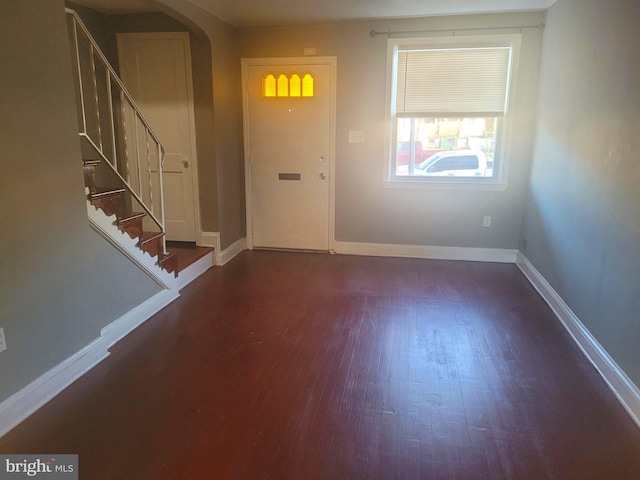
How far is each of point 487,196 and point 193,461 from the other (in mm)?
3890

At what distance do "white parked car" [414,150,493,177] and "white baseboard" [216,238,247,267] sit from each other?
227cm

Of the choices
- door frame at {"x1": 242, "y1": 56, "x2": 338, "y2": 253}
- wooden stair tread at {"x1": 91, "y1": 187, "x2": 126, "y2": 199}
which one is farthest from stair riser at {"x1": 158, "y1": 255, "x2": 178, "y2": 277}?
door frame at {"x1": 242, "y1": 56, "x2": 338, "y2": 253}

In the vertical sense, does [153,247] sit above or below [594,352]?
above

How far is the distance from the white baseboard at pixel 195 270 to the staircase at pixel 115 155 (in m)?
0.23

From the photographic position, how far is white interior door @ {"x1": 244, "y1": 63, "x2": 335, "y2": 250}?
15.8 ft

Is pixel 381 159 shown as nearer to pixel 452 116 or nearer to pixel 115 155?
pixel 452 116

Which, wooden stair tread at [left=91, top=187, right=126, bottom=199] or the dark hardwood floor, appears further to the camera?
wooden stair tread at [left=91, top=187, right=126, bottom=199]

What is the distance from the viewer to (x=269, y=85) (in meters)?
4.80

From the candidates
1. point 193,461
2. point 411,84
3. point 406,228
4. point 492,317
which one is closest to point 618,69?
point 492,317

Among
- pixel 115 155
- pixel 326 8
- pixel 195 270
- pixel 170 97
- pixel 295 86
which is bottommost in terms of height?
pixel 195 270

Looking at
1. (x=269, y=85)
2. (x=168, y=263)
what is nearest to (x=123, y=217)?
(x=168, y=263)

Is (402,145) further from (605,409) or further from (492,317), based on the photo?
(605,409)

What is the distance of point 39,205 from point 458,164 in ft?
12.7

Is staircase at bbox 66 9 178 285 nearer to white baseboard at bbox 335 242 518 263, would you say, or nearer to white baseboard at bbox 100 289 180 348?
white baseboard at bbox 100 289 180 348
